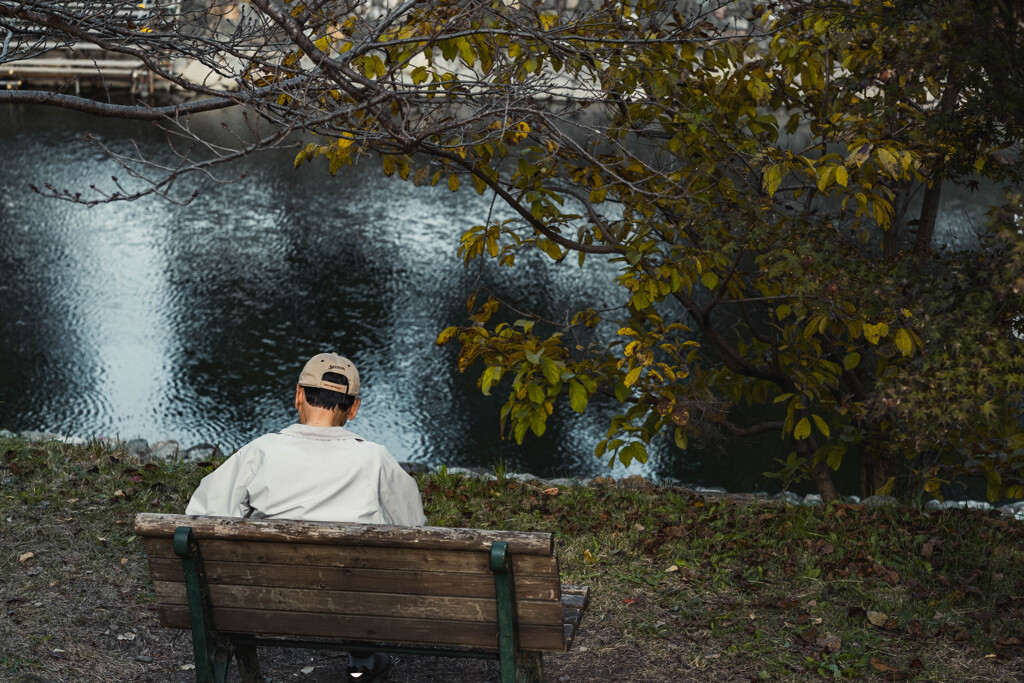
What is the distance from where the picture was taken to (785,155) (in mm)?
5316

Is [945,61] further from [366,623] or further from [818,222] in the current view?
[366,623]

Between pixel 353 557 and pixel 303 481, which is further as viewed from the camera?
pixel 303 481

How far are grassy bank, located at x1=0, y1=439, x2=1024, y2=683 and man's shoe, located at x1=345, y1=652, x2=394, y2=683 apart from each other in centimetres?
15

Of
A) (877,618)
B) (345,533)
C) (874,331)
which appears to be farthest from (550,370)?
(345,533)

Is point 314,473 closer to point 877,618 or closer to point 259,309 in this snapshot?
point 877,618

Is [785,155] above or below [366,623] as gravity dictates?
above

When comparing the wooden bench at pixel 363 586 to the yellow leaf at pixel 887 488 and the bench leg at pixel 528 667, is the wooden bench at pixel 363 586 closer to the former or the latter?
the bench leg at pixel 528 667

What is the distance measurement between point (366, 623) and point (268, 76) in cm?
289

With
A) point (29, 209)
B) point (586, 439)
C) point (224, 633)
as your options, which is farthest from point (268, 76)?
point (29, 209)

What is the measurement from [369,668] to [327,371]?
1276 mm

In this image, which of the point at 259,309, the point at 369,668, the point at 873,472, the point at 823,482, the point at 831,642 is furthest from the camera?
the point at 259,309

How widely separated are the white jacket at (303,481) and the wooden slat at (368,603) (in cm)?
24

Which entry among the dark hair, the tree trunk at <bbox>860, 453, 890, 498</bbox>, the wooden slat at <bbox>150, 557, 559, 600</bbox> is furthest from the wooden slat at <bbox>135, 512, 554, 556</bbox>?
the tree trunk at <bbox>860, 453, 890, 498</bbox>

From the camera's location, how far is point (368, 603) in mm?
3254
